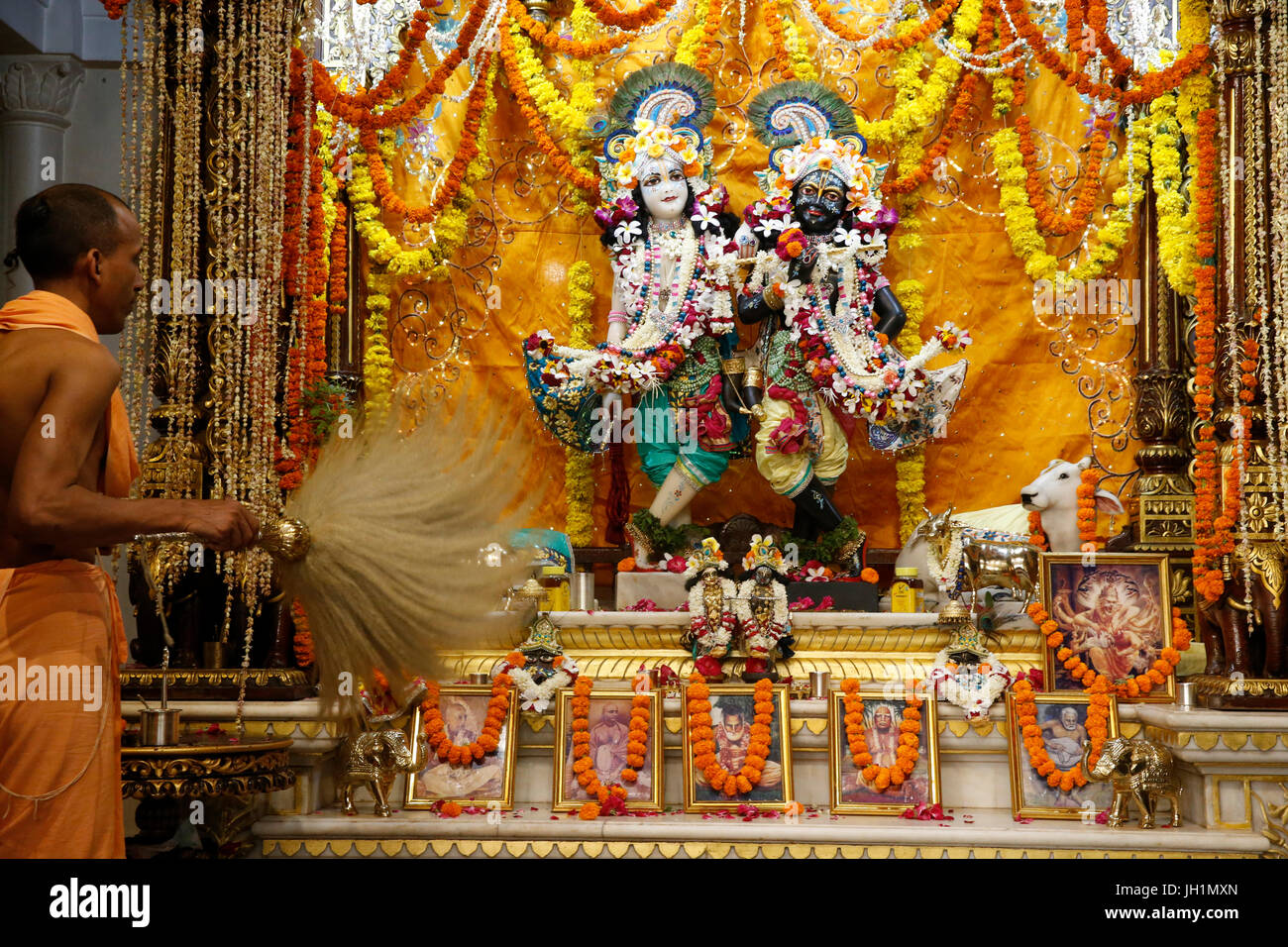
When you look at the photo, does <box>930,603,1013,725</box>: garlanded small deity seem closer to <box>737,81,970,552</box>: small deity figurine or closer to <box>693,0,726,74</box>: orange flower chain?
<box>737,81,970,552</box>: small deity figurine

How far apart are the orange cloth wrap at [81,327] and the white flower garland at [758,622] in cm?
291

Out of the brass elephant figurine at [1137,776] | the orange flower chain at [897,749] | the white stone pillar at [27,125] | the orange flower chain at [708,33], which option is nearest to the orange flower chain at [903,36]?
the orange flower chain at [708,33]

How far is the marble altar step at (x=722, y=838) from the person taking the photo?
4.68 metres

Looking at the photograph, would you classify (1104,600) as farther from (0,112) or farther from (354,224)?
(0,112)

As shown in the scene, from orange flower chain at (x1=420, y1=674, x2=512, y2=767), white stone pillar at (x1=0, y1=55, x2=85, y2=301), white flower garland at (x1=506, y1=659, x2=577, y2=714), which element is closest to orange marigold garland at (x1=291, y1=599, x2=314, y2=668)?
orange flower chain at (x1=420, y1=674, x2=512, y2=767)

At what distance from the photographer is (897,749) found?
5.20 metres

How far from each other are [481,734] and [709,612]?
3.49ft

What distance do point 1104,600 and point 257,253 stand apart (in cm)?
380

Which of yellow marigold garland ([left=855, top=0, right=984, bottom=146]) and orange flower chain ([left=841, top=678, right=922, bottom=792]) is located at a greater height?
yellow marigold garland ([left=855, top=0, right=984, bottom=146])

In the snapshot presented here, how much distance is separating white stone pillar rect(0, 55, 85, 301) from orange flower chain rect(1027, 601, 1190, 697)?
5.51 meters

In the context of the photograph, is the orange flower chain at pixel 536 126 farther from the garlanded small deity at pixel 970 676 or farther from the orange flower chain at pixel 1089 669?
the orange flower chain at pixel 1089 669

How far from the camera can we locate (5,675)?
2801 mm

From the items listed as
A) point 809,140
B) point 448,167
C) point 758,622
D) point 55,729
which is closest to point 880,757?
point 758,622

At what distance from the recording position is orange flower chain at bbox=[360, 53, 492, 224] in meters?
6.79
